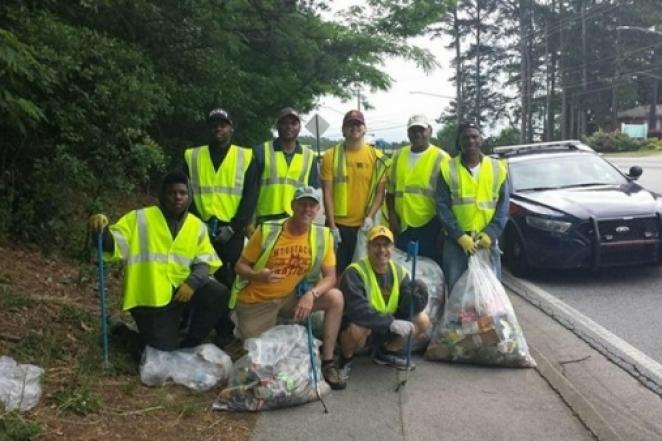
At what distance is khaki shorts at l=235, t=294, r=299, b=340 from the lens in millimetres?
5105

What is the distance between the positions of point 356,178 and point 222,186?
1.09 meters

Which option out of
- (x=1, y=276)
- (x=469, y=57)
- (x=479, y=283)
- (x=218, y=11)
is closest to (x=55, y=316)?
(x=1, y=276)

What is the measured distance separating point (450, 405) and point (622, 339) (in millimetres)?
2287

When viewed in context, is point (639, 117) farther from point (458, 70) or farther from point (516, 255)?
point (516, 255)

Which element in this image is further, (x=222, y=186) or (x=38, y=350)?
(x=222, y=186)

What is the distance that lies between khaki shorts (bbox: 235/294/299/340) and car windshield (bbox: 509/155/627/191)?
472 centimetres

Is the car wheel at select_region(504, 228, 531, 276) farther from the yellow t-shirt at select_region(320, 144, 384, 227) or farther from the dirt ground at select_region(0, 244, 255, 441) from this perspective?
the dirt ground at select_region(0, 244, 255, 441)

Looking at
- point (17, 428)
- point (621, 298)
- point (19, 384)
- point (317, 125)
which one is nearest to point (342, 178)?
point (19, 384)

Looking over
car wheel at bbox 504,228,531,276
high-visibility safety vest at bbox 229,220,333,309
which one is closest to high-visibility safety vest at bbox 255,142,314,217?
high-visibility safety vest at bbox 229,220,333,309

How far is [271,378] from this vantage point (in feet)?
14.6

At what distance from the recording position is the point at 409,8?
39.3ft

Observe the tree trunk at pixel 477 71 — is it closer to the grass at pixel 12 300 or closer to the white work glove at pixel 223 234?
the white work glove at pixel 223 234

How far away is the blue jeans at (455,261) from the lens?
228 inches

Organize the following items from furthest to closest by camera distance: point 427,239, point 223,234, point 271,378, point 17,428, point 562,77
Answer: point 562,77, point 427,239, point 223,234, point 271,378, point 17,428
